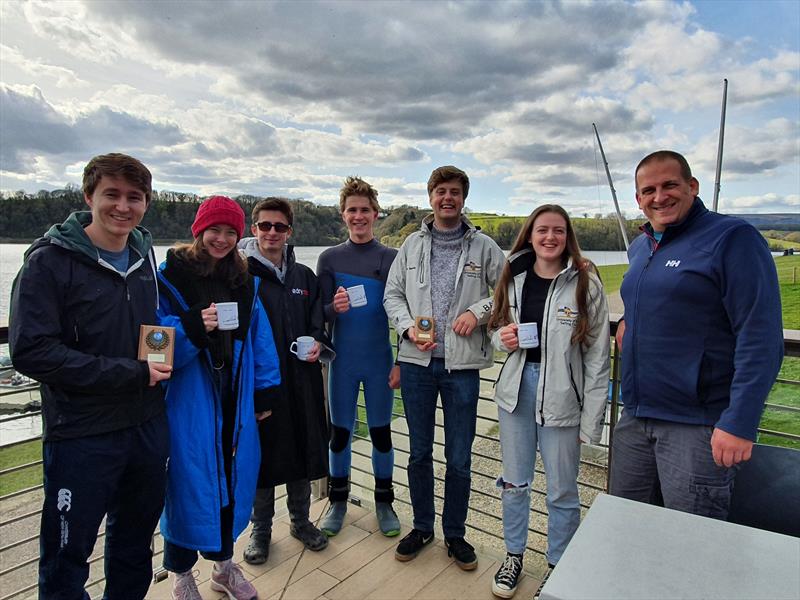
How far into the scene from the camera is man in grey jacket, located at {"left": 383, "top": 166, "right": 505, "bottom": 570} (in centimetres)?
234

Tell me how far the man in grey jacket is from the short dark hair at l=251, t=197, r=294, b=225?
605 mm

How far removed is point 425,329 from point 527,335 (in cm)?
48

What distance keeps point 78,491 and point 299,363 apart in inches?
41.9

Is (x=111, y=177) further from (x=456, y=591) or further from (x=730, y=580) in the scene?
(x=456, y=591)

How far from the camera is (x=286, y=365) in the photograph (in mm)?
2424

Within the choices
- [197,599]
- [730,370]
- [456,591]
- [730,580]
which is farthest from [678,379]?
[197,599]

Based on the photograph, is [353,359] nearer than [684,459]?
No

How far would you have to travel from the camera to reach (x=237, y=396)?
2162 mm

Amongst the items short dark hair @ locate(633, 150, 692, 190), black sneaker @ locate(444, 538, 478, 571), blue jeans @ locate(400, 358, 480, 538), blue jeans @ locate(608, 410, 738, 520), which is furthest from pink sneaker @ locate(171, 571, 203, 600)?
short dark hair @ locate(633, 150, 692, 190)

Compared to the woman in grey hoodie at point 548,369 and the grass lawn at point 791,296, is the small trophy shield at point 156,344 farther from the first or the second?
the grass lawn at point 791,296

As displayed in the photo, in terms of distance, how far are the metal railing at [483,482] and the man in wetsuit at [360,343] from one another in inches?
7.9

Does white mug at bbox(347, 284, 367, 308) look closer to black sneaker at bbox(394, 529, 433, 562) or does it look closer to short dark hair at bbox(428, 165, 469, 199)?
short dark hair at bbox(428, 165, 469, 199)

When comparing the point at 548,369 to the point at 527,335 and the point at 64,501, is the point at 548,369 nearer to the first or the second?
the point at 527,335

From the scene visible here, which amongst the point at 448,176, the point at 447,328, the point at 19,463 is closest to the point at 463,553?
the point at 447,328
